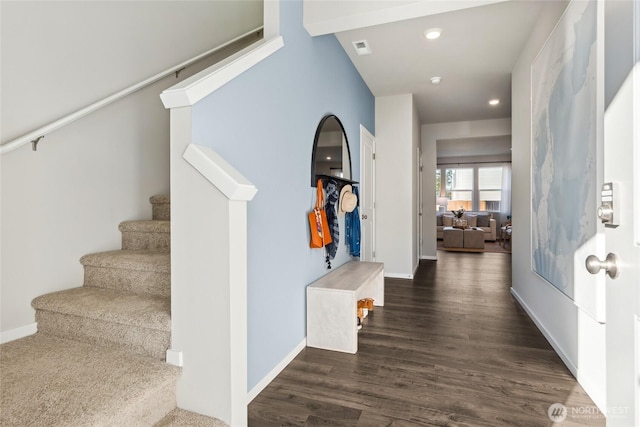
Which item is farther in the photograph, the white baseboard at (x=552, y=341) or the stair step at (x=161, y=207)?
the stair step at (x=161, y=207)

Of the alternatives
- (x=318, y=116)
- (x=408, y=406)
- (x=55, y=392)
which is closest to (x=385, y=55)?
(x=318, y=116)

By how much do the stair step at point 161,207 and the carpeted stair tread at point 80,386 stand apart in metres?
1.09

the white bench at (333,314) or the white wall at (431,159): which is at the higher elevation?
the white wall at (431,159)

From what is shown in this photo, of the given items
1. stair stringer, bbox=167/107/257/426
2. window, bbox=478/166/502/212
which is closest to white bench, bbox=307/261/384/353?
stair stringer, bbox=167/107/257/426

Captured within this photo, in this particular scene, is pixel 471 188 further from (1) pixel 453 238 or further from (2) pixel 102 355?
(2) pixel 102 355

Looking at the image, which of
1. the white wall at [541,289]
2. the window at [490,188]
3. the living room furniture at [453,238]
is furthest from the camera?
the window at [490,188]

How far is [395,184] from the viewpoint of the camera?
4812mm

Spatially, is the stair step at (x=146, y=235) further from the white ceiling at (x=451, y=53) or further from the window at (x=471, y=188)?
the window at (x=471, y=188)

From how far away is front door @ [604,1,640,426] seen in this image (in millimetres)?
731

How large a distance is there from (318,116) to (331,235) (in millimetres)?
1003

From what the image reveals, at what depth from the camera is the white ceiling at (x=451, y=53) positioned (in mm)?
2721

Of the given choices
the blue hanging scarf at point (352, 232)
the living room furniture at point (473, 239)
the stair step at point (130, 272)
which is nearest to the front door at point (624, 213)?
the stair step at point (130, 272)

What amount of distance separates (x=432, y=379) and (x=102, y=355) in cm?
174

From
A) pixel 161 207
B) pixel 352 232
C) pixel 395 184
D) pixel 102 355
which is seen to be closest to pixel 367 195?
pixel 395 184
